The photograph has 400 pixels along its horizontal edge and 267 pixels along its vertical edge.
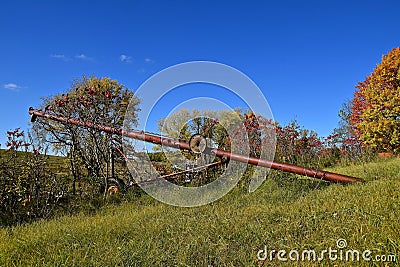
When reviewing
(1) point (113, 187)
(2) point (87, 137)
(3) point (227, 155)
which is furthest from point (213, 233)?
(2) point (87, 137)

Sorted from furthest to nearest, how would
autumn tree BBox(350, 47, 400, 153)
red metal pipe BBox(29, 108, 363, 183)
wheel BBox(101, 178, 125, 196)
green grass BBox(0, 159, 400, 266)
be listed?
autumn tree BBox(350, 47, 400, 153)
wheel BBox(101, 178, 125, 196)
red metal pipe BBox(29, 108, 363, 183)
green grass BBox(0, 159, 400, 266)

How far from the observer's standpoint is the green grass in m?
3.13

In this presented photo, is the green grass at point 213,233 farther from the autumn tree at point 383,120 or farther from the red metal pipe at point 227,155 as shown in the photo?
the autumn tree at point 383,120

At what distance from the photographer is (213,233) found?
4.02 meters

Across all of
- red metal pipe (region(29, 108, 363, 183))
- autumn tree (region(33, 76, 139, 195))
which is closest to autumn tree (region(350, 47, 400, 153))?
red metal pipe (region(29, 108, 363, 183))

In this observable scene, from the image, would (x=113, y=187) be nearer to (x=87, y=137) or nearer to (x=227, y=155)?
(x=87, y=137)

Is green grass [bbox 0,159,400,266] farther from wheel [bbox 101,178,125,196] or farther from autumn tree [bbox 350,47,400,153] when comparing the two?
autumn tree [bbox 350,47,400,153]

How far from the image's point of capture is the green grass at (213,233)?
3129 mm

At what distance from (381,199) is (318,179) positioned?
2866mm

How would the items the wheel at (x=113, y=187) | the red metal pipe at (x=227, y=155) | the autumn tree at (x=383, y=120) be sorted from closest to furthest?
1. the red metal pipe at (x=227, y=155)
2. the wheel at (x=113, y=187)
3. the autumn tree at (x=383, y=120)

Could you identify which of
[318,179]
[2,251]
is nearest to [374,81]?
[318,179]

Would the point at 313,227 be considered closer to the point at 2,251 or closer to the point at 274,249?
the point at 274,249

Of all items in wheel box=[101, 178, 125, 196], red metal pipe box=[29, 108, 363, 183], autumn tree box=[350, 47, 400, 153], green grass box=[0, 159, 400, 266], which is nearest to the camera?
green grass box=[0, 159, 400, 266]

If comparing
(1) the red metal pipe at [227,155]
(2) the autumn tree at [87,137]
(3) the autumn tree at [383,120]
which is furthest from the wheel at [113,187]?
(3) the autumn tree at [383,120]
